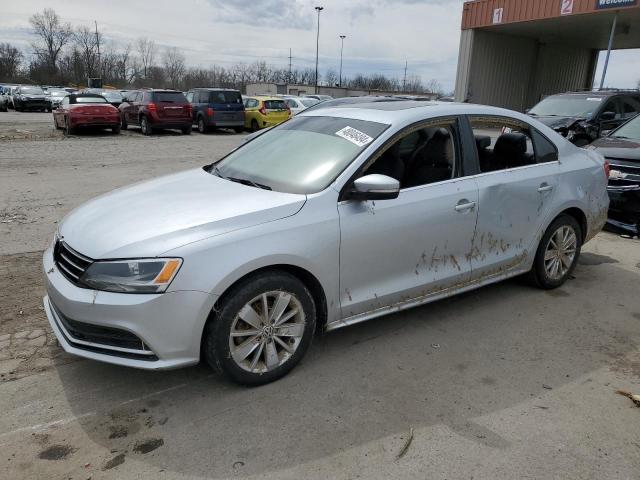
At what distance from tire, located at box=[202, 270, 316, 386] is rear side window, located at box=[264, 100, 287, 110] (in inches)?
748

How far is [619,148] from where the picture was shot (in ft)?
22.8

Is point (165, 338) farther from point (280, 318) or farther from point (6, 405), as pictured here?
point (6, 405)

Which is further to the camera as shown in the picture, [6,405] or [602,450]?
[6,405]

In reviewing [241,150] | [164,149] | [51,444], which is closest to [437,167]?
[241,150]

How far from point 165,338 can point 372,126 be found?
6.57ft

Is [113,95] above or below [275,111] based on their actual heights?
above

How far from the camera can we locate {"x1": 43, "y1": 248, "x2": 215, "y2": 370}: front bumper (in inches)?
104

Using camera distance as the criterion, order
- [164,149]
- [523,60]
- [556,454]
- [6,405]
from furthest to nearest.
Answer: [523,60] < [164,149] < [6,405] < [556,454]

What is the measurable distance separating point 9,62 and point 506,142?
91325mm

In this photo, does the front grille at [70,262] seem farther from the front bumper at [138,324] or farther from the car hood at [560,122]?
the car hood at [560,122]

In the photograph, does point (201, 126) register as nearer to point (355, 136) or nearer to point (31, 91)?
point (355, 136)

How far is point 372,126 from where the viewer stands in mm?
3611

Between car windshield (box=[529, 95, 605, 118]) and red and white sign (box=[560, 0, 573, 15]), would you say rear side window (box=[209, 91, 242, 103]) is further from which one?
red and white sign (box=[560, 0, 573, 15])

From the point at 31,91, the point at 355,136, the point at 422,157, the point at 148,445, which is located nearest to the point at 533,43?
the point at 422,157
